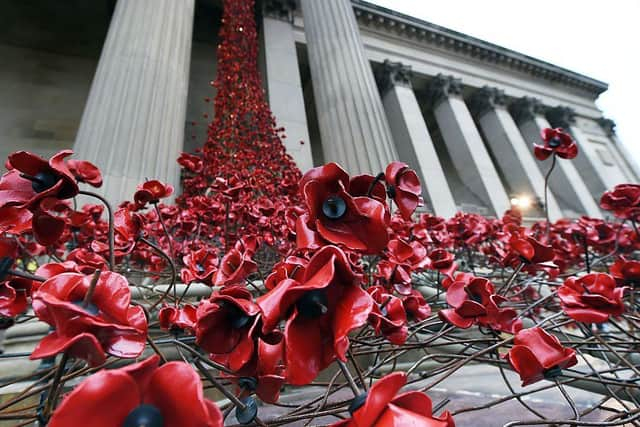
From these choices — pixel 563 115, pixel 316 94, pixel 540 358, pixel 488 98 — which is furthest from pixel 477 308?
pixel 563 115

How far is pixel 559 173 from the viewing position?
396 inches

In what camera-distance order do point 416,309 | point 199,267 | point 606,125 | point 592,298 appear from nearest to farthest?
point 592,298 < point 416,309 < point 199,267 < point 606,125

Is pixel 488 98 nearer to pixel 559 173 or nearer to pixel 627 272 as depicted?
A: pixel 559 173

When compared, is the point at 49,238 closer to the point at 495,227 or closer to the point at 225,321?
the point at 225,321

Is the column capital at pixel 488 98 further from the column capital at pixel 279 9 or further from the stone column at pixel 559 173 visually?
the column capital at pixel 279 9

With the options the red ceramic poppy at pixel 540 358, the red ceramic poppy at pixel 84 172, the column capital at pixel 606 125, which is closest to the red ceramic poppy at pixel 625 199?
the red ceramic poppy at pixel 540 358

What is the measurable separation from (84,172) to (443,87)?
11.1 metres

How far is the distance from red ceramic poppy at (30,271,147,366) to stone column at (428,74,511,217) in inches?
358

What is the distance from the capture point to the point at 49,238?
40 centimetres

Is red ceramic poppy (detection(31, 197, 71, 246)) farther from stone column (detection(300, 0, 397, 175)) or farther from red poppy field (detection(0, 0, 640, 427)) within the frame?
stone column (detection(300, 0, 397, 175))

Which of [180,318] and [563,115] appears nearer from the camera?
[180,318]

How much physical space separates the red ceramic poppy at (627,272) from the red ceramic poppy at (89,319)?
96cm

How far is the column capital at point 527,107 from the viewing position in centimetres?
1115

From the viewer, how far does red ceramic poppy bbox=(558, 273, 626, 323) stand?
493mm
